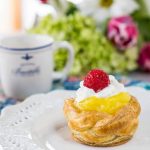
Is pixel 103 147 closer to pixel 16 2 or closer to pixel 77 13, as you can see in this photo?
pixel 77 13

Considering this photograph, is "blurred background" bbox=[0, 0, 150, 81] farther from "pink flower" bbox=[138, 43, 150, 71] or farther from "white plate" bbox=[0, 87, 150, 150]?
"white plate" bbox=[0, 87, 150, 150]

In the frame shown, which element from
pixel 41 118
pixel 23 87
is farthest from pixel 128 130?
pixel 23 87

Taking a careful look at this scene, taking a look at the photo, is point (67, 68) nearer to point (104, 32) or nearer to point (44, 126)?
point (104, 32)

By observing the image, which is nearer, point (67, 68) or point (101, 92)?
point (101, 92)

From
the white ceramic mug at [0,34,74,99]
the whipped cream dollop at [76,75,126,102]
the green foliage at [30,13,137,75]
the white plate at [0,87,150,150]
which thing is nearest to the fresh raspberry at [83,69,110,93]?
the whipped cream dollop at [76,75,126,102]

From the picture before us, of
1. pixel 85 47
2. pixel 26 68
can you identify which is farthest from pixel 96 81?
pixel 85 47

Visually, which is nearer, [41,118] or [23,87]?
[41,118]
